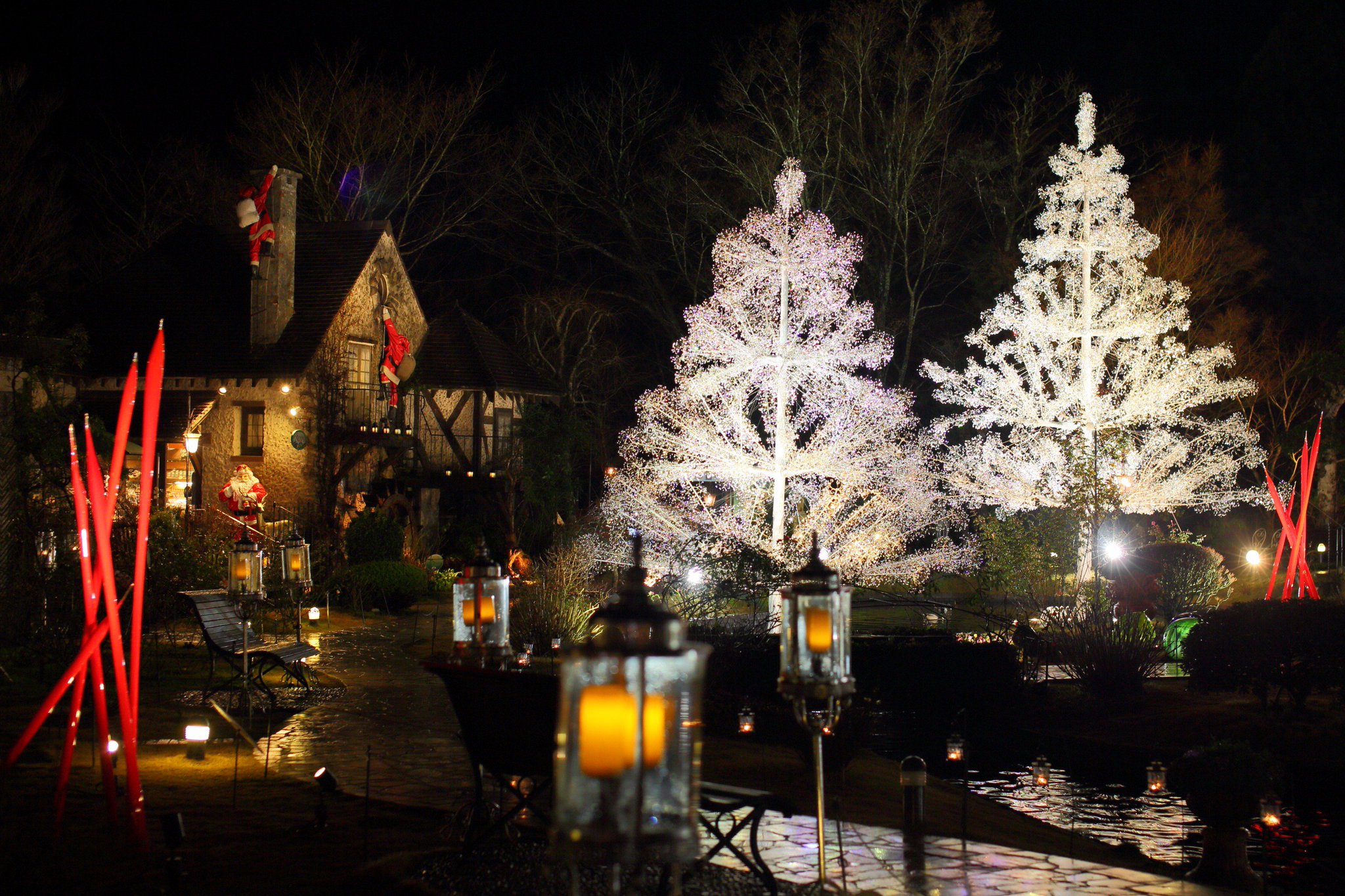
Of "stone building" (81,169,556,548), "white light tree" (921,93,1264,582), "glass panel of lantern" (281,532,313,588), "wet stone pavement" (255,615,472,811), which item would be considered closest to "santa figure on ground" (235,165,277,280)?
"stone building" (81,169,556,548)

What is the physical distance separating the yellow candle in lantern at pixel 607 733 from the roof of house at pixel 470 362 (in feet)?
77.6

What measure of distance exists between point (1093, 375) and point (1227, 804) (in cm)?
1666

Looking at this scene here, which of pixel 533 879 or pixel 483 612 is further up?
pixel 483 612

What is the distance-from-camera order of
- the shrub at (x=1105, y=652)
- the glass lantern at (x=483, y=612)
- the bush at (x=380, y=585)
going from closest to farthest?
the glass lantern at (x=483, y=612) → the shrub at (x=1105, y=652) → the bush at (x=380, y=585)

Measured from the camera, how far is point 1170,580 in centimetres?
1838

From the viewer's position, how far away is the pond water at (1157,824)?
704cm

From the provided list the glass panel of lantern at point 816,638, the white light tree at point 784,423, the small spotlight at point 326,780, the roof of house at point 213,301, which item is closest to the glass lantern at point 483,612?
the small spotlight at point 326,780

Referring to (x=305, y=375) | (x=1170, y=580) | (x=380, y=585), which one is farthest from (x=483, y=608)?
(x=305, y=375)

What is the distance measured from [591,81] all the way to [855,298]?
8.68 metres

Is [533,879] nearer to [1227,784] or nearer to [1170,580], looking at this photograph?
[1227,784]

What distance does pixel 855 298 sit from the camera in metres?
29.2

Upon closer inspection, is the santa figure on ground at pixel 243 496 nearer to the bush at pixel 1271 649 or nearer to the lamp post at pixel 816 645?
the bush at pixel 1271 649

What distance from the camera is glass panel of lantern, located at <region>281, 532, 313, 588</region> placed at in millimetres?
12625

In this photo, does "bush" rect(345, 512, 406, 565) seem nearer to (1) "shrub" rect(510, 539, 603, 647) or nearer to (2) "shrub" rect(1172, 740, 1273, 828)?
(1) "shrub" rect(510, 539, 603, 647)
